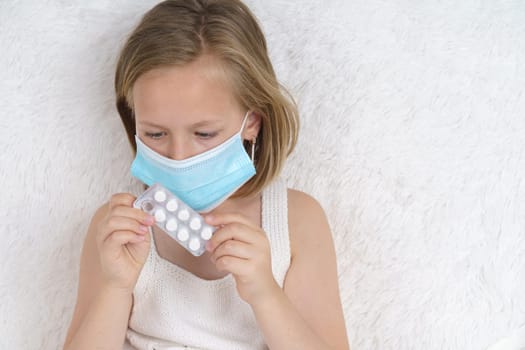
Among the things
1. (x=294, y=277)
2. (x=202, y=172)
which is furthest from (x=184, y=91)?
(x=294, y=277)

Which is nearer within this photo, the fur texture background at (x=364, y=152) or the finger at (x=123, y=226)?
the finger at (x=123, y=226)

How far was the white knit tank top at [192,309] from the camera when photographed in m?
1.20

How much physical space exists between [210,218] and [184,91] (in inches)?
7.5

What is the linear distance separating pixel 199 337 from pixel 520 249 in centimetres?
57

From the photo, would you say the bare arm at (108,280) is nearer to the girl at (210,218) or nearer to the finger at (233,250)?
the girl at (210,218)

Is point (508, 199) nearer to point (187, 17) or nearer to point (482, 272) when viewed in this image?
point (482, 272)

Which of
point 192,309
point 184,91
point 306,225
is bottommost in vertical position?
point 192,309

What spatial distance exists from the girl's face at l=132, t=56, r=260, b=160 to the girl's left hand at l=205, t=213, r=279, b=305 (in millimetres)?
129

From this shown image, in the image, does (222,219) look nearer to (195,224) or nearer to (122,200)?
(195,224)

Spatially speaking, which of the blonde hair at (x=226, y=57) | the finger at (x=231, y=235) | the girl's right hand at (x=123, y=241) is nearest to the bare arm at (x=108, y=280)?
the girl's right hand at (x=123, y=241)

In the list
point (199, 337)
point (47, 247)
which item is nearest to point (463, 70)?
point (199, 337)

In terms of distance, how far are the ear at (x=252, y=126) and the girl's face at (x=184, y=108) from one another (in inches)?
2.5

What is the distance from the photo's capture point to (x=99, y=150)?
1342 mm

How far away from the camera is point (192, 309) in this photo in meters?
1.21
